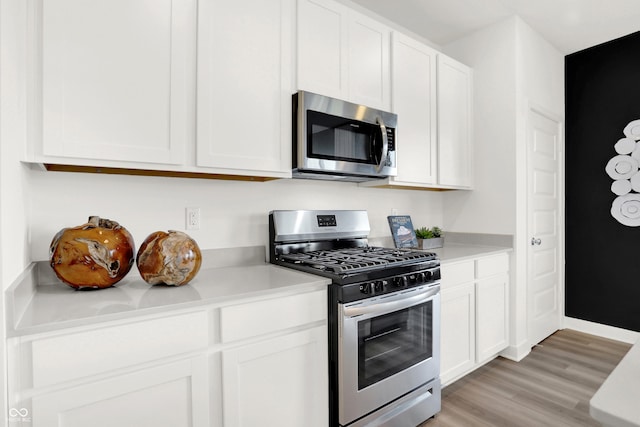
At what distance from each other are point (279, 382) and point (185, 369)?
0.40 metres

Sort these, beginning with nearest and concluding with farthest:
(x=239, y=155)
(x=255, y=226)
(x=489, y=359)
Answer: (x=239, y=155)
(x=255, y=226)
(x=489, y=359)

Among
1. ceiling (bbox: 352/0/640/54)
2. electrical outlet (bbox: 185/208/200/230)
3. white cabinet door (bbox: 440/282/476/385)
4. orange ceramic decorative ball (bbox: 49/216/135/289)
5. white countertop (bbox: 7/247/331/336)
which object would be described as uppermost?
ceiling (bbox: 352/0/640/54)

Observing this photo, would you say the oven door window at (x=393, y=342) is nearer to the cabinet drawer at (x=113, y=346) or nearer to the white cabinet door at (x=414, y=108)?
the cabinet drawer at (x=113, y=346)

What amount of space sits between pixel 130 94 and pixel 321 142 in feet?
3.04

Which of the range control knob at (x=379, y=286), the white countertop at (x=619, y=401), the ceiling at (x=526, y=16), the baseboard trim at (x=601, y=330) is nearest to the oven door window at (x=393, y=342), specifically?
the range control knob at (x=379, y=286)

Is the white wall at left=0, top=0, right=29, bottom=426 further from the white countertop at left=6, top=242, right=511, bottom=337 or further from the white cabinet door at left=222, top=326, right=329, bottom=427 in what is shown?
the white cabinet door at left=222, top=326, right=329, bottom=427

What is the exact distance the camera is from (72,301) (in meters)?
1.20

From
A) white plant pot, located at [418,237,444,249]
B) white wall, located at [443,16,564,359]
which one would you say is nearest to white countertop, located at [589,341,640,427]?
white plant pot, located at [418,237,444,249]

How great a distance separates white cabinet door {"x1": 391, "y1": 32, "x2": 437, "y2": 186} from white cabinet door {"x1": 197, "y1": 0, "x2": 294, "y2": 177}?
2.85 feet

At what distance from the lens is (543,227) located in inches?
128

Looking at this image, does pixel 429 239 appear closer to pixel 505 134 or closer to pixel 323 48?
pixel 505 134

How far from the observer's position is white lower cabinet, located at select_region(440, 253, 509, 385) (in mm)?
2248

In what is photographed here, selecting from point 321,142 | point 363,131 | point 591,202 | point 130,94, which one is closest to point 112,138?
point 130,94

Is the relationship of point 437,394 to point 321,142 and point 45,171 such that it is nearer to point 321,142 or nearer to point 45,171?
point 321,142
